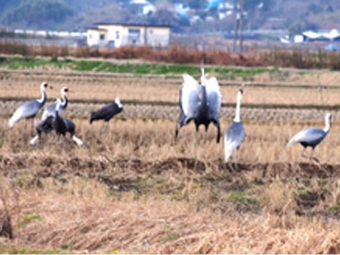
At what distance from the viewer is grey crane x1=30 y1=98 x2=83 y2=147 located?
15508mm

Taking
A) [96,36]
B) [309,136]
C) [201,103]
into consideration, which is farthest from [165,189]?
[96,36]

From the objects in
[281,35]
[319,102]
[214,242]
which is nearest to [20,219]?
[214,242]

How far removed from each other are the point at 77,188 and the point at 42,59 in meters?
27.5

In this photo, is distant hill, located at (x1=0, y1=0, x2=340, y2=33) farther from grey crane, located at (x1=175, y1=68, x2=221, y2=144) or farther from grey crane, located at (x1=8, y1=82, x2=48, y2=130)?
grey crane, located at (x1=175, y1=68, x2=221, y2=144)

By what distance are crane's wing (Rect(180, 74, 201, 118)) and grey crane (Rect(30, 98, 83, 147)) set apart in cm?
190

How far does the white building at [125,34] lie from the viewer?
Result: 65.9 m

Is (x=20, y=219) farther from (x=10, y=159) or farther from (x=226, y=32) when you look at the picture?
(x=226, y=32)

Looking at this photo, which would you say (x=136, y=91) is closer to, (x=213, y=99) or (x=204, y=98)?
(x=213, y=99)

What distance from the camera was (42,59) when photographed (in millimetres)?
38844

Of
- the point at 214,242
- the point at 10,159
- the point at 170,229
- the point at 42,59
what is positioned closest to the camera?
the point at 214,242

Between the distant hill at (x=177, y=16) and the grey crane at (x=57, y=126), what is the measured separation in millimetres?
81905

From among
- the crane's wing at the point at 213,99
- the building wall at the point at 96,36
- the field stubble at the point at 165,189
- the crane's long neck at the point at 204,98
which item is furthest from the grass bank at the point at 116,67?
the building wall at the point at 96,36

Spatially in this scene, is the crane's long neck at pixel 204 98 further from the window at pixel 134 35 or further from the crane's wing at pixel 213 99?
the window at pixel 134 35

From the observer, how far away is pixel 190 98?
1512 centimetres
